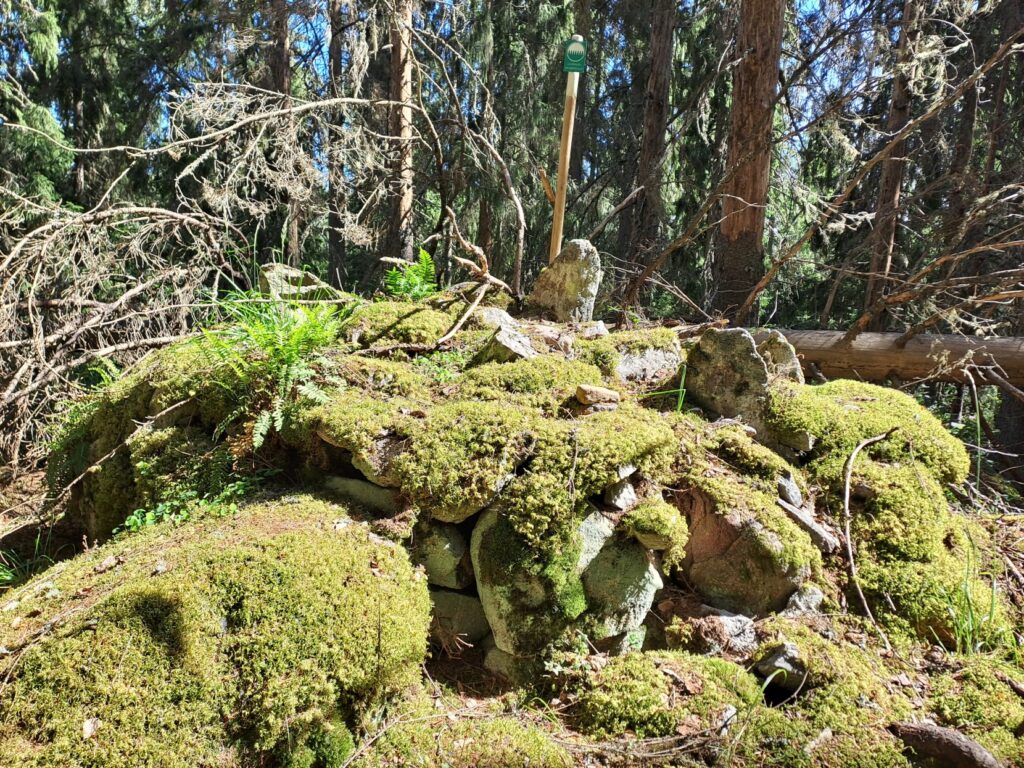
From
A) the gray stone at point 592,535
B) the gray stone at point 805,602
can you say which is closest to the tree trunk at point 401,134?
the gray stone at point 592,535

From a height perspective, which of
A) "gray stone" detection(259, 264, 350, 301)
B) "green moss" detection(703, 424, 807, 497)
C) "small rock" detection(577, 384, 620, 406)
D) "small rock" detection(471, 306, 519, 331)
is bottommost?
"green moss" detection(703, 424, 807, 497)

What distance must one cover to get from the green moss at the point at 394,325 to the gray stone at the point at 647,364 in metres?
1.10

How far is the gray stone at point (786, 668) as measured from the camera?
7.77ft

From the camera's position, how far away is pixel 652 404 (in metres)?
3.49

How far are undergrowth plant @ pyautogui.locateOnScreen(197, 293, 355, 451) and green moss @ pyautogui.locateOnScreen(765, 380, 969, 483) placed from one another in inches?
93.8

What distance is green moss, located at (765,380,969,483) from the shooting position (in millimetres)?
3385

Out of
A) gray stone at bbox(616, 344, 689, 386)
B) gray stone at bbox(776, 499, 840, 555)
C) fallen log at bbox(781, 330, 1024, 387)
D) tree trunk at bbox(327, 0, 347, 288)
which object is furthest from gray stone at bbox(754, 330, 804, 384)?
tree trunk at bbox(327, 0, 347, 288)

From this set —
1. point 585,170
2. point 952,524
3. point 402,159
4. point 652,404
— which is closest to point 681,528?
point 652,404

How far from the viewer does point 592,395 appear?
3.14 m

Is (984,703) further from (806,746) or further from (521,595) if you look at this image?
(521,595)

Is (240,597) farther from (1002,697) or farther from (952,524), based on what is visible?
(952,524)

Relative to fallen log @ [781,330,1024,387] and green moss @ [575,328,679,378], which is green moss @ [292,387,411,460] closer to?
green moss @ [575,328,679,378]

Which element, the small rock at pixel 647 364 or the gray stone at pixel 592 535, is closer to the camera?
the gray stone at pixel 592 535

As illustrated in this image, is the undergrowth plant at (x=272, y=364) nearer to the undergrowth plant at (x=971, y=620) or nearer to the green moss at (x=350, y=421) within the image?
the green moss at (x=350, y=421)
